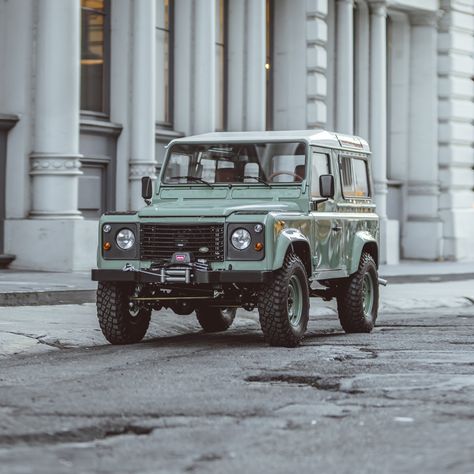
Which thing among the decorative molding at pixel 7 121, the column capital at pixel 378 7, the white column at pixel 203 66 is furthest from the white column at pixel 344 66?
the decorative molding at pixel 7 121

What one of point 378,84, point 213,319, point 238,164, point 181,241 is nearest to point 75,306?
point 213,319

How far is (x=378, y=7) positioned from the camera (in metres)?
31.9

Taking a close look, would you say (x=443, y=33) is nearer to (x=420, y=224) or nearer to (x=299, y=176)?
(x=420, y=224)

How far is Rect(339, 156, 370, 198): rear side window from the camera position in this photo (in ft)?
49.2

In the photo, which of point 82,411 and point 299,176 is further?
point 299,176

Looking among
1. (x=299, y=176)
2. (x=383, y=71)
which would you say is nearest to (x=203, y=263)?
(x=299, y=176)

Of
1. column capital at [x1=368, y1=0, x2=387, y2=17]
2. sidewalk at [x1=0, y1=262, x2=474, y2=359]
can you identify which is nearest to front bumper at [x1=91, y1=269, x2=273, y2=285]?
sidewalk at [x1=0, y1=262, x2=474, y2=359]

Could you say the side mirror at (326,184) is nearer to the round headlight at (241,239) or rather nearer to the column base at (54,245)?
the round headlight at (241,239)

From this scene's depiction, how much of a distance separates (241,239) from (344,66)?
18771mm

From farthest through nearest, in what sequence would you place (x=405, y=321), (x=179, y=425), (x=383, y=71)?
(x=383, y=71) → (x=405, y=321) → (x=179, y=425)

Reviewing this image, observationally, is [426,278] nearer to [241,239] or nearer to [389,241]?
[389,241]

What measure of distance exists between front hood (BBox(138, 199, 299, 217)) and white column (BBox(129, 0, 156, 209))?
1035cm

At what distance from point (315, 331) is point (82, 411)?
7.13m

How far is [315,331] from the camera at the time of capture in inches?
598
